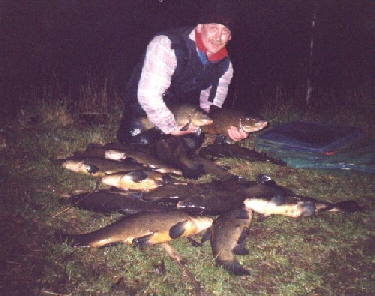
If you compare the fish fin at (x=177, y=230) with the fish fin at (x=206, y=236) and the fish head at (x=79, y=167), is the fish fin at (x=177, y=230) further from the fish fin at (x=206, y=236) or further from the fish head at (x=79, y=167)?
the fish head at (x=79, y=167)

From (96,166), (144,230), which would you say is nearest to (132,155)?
(96,166)

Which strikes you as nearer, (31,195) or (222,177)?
(31,195)

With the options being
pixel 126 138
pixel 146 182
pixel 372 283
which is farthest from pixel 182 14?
pixel 372 283

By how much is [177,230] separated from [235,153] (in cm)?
193

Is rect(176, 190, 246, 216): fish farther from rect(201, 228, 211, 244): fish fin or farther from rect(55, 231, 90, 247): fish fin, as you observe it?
rect(55, 231, 90, 247): fish fin

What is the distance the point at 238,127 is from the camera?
4.66 meters

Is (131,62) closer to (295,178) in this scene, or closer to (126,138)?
(126,138)

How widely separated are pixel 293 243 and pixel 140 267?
1296 millimetres

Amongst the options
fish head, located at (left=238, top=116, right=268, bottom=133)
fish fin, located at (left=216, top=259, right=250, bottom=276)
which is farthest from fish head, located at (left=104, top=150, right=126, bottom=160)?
fish fin, located at (left=216, top=259, right=250, bottom=276)

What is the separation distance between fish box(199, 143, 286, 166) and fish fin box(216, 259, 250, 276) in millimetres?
2032

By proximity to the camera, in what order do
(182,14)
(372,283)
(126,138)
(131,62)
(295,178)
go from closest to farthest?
(372,283) < (295,178) < (126,138) < (131,62) < (182,14)

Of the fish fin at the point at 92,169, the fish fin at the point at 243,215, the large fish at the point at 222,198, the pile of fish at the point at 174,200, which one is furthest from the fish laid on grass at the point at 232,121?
the fish fin at the point at 243,215

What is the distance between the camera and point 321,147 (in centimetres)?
423

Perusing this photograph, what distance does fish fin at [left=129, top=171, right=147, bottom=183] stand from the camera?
355 centimetres
